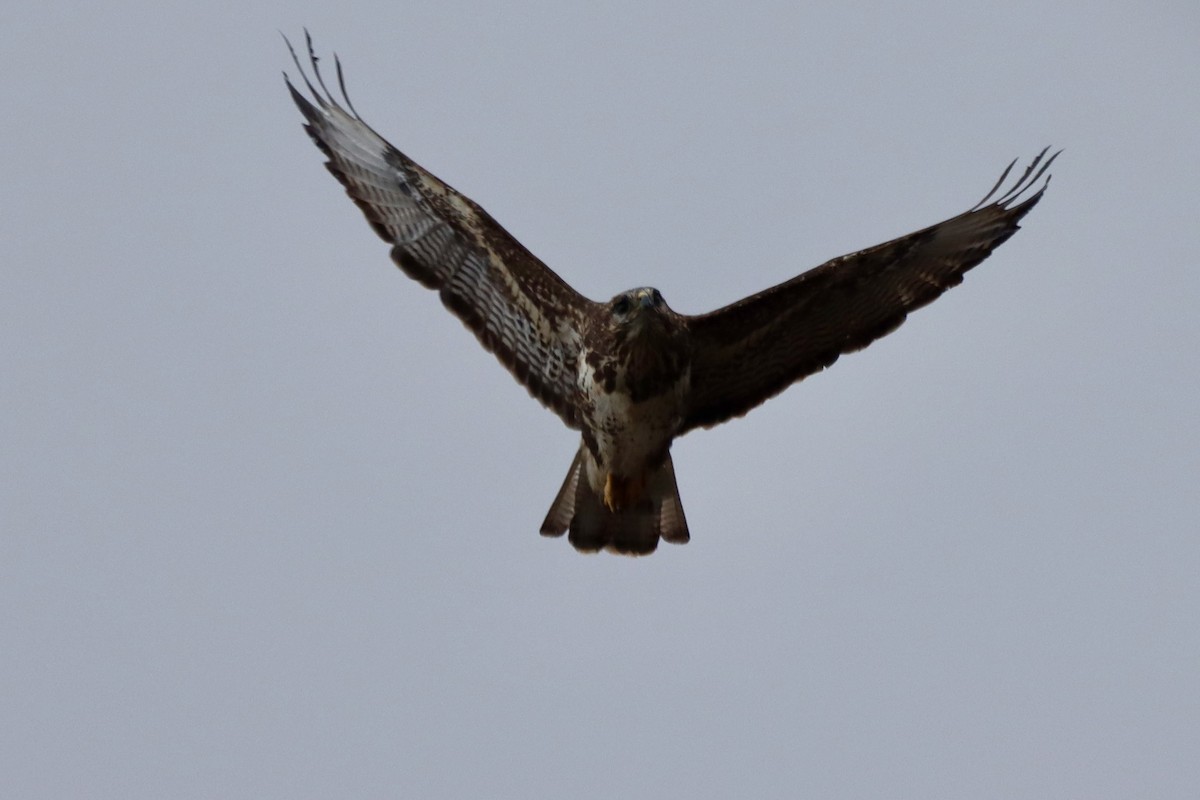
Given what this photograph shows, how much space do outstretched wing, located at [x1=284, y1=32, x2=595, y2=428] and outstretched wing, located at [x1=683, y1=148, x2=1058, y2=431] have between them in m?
0.91

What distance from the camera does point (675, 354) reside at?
13.7 m

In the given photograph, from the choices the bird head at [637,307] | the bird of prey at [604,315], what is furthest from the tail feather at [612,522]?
the bird head at [637,307]

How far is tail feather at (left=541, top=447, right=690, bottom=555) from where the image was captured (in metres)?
14.6

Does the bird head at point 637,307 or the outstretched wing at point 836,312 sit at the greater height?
the outstretched wing at point 836,312

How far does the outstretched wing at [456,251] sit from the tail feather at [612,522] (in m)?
0.56

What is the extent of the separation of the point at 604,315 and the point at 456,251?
3.92ft

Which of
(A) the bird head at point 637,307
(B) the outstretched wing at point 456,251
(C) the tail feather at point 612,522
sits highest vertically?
(B) the outstretched wing at point 456,251

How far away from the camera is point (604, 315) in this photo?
1365 cm

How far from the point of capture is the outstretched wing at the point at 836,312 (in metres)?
14.2

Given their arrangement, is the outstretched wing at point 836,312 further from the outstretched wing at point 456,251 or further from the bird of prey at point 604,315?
the outstretched wing at point 456,251

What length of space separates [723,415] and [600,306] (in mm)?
1306

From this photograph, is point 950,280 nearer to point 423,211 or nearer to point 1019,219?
point 1019,219

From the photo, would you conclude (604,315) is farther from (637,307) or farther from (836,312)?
(836,312)

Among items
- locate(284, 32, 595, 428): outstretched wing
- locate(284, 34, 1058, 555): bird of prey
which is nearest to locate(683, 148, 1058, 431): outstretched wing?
locate(284, 34, 1058, 555): bird of prey
